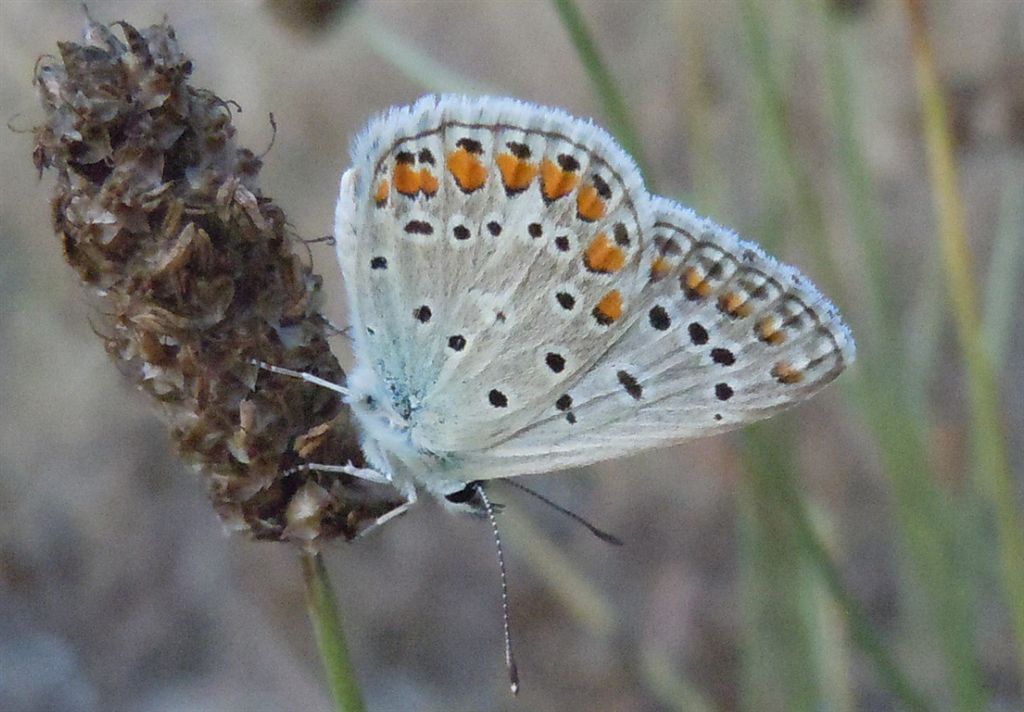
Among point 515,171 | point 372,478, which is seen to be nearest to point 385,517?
point 372,478

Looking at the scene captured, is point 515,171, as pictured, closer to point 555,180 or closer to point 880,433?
point 555,180

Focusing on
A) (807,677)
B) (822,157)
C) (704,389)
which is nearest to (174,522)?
(807,677)

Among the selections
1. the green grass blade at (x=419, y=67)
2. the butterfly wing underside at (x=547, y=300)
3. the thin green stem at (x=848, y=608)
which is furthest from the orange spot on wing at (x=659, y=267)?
the green grass blade at (x=419, y=67)

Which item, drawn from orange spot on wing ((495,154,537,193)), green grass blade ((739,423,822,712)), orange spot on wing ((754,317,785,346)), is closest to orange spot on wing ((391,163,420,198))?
orange spot on wing ((495,154,537,193))

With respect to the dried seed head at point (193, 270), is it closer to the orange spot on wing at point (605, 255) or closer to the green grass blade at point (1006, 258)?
the orange spot on wing at point (605, 255)

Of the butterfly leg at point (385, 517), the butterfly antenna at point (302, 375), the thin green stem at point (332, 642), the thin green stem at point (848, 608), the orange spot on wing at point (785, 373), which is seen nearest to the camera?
the thin green stem at point (332, 642)

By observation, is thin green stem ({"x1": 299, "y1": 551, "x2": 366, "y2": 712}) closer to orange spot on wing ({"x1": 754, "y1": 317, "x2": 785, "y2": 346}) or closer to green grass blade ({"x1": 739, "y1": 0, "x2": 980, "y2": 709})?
orange spot on wing ({"x1": 754, "y1": 317, "x2": 785, "y2": 346})

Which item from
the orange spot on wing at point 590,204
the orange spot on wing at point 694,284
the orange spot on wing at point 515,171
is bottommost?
the orange spot on wing at point 694,284
